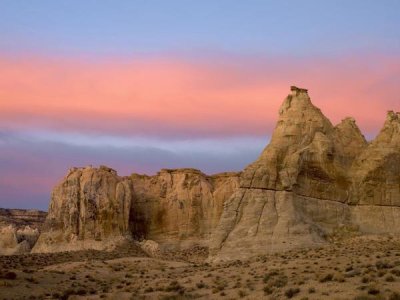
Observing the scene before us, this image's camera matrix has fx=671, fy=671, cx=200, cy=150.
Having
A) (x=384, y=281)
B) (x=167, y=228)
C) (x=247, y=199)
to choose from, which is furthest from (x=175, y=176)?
(x=384, y=281)

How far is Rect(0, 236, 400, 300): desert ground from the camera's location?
27.7m

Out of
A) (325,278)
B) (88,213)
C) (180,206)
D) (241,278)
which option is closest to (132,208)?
(180,206)

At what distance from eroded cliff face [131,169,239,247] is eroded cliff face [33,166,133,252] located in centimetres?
342

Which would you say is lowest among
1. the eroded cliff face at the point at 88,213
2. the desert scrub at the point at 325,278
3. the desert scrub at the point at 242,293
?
the desert scrub at the point at 242,293

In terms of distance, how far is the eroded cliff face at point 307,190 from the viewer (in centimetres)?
5181

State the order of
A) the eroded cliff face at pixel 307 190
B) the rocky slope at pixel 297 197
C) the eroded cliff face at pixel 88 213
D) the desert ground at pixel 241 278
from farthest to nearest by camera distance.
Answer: the eroded cliff face at pixel 88 213 → the rocky slope at pixel 297 197 → the eroded cliff face at pixel 307 190 → the desert ground at pixel 241 278

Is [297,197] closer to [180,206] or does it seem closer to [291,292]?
[180,206]

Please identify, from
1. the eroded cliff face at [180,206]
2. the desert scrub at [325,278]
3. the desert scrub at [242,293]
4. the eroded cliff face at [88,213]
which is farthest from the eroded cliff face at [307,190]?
the desert scrub at [242,293]

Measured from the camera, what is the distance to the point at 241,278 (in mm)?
35344

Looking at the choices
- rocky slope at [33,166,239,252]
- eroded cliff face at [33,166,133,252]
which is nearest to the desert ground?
eroded cliff face at [33,166,133,252]

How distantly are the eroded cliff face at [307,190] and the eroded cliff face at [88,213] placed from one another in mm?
17391

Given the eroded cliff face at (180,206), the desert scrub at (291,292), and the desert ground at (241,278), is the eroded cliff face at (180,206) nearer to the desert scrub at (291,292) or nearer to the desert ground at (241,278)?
the desert ground at (241,278)

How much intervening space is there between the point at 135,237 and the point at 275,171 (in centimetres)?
2265

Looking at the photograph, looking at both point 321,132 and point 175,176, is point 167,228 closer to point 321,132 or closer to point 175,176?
point 175,176
